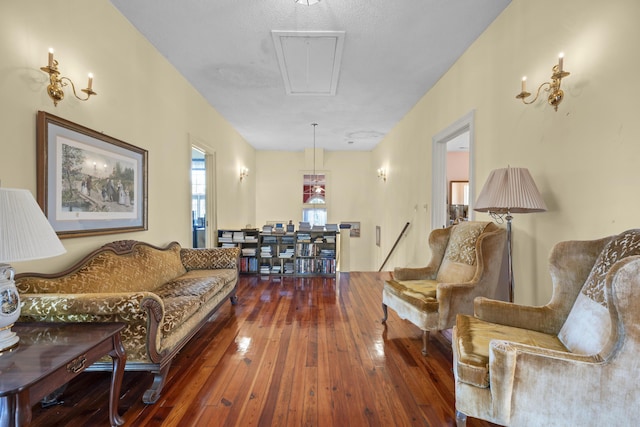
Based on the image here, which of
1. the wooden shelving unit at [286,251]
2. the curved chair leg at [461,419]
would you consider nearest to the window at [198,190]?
the wooden shelving unit at [286,251]

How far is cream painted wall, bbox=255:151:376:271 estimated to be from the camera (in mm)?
7945

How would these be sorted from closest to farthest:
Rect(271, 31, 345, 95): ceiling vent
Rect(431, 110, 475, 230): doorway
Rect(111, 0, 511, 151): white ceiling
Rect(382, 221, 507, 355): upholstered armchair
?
Rect(382, 221, 507, 355): upholstered armchair < Rect(111, 0, 511, 151): white ceiling < Rect(271, 31, 345, 95): ceiling vent < Rect(431, 110, 475, 230): doorway

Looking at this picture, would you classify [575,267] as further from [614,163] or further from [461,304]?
[461,304]

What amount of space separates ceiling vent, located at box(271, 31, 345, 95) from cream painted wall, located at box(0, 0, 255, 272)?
4.52ft

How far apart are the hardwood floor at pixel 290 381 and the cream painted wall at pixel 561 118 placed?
1151 mm

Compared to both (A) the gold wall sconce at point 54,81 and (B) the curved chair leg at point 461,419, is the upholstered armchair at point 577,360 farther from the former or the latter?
(A) the gold wall sconce at point 54,81

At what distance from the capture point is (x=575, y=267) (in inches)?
61.0

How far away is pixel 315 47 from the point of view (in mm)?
2928

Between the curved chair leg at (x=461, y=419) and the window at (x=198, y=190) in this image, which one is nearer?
the curved chair leg at (x=461, y=419)

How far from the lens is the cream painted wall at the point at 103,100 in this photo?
1.64m

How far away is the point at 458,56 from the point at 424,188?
5.69ft

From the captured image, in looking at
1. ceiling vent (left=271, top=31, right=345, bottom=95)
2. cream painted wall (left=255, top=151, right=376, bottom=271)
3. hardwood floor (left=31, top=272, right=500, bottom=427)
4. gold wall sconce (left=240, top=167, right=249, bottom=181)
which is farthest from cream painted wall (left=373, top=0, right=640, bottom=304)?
cream painted wall (left=255, top=151, right=376, bottom=271)

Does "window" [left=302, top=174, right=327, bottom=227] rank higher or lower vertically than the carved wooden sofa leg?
higher

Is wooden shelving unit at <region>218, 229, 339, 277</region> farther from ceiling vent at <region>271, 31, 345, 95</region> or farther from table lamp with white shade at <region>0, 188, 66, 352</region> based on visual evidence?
table lamp with white shade at <region>0, 188, 66, 352</region>
